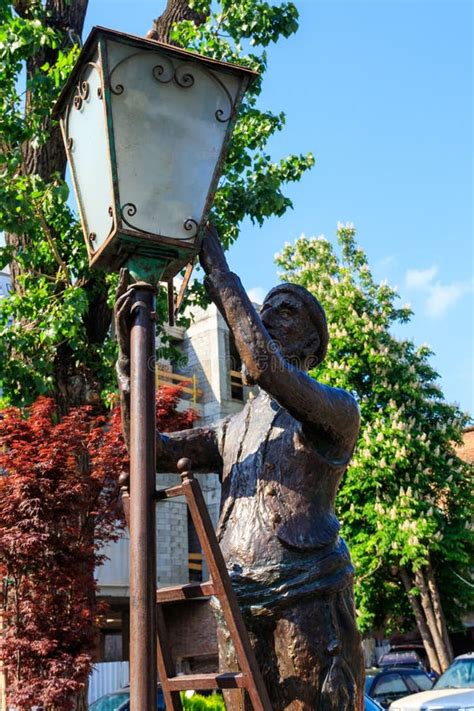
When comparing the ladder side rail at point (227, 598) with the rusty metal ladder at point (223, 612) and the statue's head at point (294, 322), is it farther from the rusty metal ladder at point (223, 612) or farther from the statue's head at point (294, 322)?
the statue's head at point (294, 322)

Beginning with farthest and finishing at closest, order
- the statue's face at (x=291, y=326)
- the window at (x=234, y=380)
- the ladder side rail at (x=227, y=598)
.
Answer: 1. the window at (x=234, y=380)
2. the statue's face at (x=291, y=326)
3. the ladder side rail at (x=227, y=598)

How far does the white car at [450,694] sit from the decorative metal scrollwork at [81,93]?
10.2 metres

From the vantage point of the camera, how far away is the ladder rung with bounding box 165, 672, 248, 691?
2068mm

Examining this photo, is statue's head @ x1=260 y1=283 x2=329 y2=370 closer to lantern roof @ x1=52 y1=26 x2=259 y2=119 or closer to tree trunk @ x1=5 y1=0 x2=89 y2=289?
lantern roof @ x1=52 y1=26 x2=259 y2=119

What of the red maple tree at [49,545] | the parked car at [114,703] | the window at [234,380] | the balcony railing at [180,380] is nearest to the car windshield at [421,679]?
the parked car at [114,703]

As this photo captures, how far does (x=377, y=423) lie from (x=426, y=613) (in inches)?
157

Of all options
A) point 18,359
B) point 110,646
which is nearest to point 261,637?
point 18,359

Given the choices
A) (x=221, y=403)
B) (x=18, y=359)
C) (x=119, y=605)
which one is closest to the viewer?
(x=18, y=359)

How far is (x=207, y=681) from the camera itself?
2.13m

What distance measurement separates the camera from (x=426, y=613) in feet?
56.0

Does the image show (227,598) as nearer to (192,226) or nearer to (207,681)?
(207,681)

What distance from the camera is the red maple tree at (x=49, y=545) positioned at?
9.06 m

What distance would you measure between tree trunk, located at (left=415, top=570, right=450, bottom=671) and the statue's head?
14.8 m

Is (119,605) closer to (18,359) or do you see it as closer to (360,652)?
(18,359)
